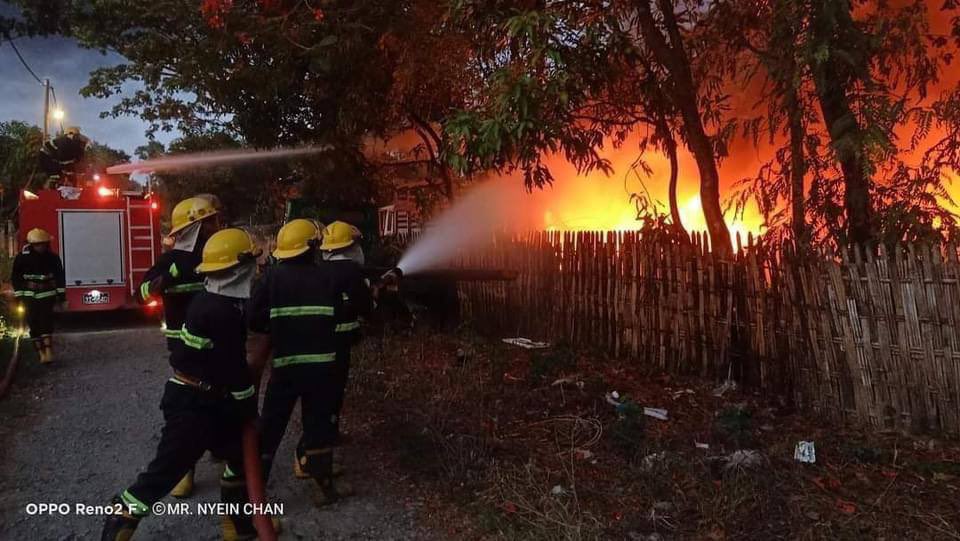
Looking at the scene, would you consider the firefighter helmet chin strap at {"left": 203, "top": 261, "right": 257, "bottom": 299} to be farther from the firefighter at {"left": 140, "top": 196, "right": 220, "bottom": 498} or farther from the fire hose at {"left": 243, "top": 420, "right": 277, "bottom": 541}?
the firefighter at {"left": 140, "top": 196, "right": 220, "bottom": 498}

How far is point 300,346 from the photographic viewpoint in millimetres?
3947

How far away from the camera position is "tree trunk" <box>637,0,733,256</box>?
6398 mm

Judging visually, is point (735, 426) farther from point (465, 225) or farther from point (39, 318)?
point (39, 318)

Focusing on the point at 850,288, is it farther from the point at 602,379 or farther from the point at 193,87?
the point at 193,87

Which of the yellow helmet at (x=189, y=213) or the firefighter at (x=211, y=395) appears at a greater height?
the yellow helmet at (x=189, y=213)

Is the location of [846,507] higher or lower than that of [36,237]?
lower

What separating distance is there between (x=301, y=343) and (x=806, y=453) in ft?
11.3

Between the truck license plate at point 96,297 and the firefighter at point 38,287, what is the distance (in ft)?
7.30

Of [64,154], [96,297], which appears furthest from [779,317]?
[64,154]

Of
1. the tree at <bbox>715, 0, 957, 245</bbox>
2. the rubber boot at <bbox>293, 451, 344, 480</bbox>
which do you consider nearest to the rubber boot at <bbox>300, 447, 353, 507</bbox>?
the rubber boot at <bbox>293, 451, 344, 480</bbox>

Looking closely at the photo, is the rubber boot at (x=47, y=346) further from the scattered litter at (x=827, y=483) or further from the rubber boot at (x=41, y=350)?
the scattered litter at (x=827, y=483)

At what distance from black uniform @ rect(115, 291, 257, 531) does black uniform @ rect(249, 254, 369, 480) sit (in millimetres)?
327

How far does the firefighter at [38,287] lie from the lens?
24.4 ft

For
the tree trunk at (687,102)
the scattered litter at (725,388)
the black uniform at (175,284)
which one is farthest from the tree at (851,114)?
the black uniform at (175,284)
